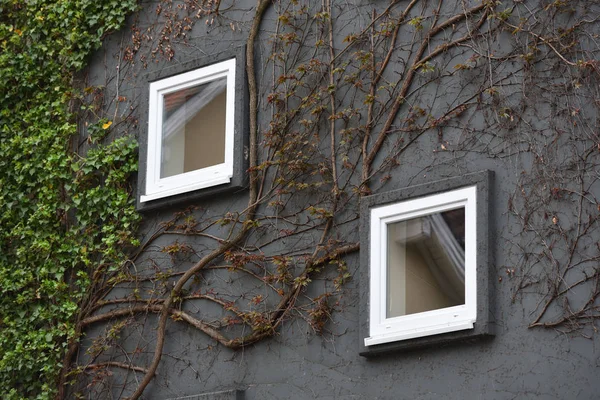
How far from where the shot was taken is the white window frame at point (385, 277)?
29.5 ft

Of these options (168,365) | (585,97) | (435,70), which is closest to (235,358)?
(168,365)

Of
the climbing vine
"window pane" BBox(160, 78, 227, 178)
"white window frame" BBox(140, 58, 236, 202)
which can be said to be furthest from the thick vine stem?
"window pane" BBox(160, 78, 227, 178)

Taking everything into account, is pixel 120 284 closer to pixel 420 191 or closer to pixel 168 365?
pixel 168 365

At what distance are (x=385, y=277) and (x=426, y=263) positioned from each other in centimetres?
31

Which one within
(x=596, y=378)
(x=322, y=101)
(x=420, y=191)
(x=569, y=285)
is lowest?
(x=596, y=378)

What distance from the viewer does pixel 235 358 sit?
10094mm

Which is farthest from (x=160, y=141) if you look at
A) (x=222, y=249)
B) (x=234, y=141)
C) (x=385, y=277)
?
(x=385, y=277)

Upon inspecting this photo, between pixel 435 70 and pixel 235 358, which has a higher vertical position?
pixel 435 70

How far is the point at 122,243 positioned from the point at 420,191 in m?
2.77

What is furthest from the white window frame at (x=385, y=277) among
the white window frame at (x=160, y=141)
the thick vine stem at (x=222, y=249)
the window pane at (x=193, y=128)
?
the window pane at (x=193, y=128)

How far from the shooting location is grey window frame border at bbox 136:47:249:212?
10.5 meters

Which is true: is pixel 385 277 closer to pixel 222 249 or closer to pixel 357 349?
pixel 357 349

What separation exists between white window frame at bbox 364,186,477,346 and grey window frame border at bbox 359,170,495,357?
32 millimetres

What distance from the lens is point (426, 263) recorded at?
30.8ft
